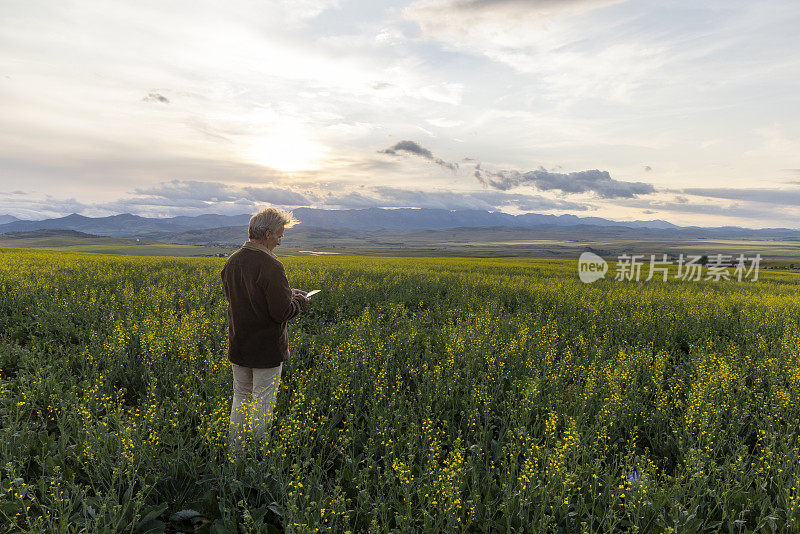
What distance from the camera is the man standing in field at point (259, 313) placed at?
4.09 meters

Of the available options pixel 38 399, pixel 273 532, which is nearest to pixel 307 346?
pixel 38 399

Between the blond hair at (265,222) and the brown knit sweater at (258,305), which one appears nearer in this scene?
the brown knit sweater at (258,305)

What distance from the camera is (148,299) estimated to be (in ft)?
35.3

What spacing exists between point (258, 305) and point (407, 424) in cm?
257

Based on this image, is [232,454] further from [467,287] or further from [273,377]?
[467,287]

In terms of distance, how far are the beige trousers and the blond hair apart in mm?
1567

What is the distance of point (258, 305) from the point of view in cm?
421

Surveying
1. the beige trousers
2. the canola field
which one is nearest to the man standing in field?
the beige trousers

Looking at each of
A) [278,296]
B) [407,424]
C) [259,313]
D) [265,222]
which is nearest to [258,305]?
[259,313]

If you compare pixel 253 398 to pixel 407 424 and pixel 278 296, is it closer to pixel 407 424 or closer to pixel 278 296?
pixel 278 296

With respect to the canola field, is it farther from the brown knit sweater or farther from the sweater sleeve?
the sweater sleeve

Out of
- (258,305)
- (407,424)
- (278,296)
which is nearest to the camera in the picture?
(278,296)

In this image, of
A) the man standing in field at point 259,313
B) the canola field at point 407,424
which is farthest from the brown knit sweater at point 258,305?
the canola field at point 407,424

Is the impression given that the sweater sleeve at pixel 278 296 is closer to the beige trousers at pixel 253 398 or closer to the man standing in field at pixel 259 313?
the man standing in field at pixel 259 313
